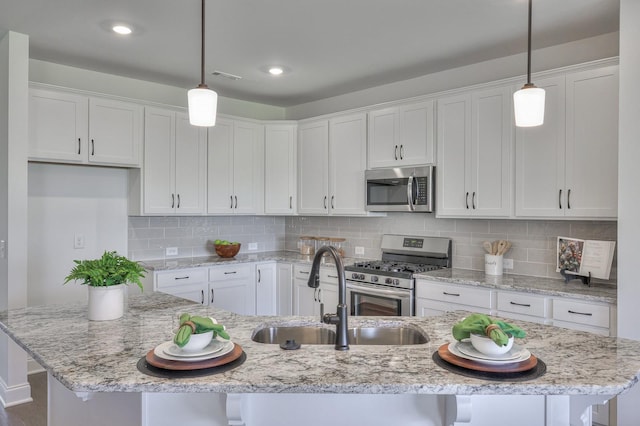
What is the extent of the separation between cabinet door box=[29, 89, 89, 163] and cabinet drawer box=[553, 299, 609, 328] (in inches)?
150

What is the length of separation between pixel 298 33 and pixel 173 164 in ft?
6.19

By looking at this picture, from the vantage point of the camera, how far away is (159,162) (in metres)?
4.41

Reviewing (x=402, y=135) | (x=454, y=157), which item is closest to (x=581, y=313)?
(x=454, y=157)

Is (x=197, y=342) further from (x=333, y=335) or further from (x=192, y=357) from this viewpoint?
(x=333, y=335)

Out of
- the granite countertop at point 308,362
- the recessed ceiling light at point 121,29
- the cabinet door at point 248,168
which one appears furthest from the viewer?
the cabinet door at point 248,168

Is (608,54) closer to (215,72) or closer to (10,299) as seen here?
(215,72)

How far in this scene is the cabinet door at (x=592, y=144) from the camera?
3.04 meters

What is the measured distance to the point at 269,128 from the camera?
205 inches

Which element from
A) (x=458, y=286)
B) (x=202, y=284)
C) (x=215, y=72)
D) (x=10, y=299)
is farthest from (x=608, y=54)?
(x=10, y=299)

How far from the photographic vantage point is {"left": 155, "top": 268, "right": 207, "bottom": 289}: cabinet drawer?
4.17 m

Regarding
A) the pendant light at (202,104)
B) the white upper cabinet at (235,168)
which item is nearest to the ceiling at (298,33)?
the white upper cabinet at (235,168)

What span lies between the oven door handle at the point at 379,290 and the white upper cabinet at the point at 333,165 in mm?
757

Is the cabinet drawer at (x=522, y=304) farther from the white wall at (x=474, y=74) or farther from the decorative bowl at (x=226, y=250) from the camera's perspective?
the decorative bowl at (x=226, y=250)

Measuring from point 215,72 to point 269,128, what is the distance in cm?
107
